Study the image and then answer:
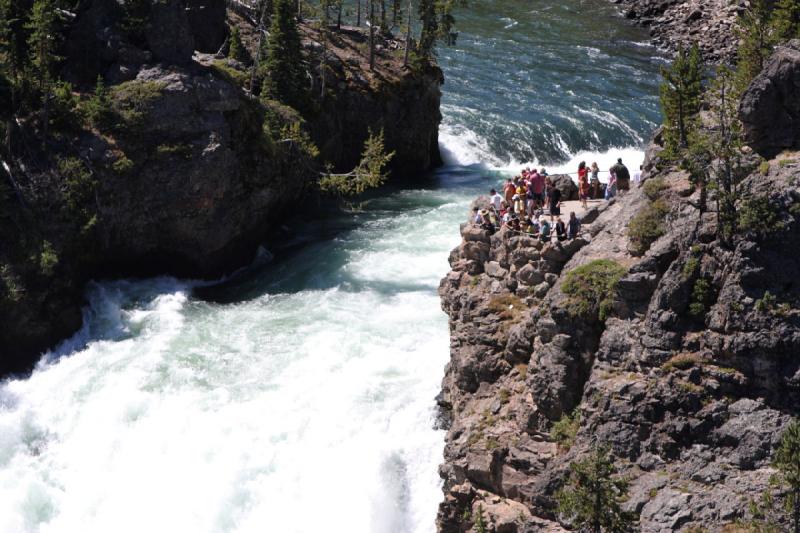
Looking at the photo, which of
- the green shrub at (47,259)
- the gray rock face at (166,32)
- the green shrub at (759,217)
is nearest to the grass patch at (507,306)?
the green shrub at (759,217)

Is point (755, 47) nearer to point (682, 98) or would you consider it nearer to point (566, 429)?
point (682, 98)

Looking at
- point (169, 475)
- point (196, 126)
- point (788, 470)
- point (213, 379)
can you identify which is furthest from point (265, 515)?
point (196, 126)

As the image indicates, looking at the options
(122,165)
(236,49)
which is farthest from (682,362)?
(236,49)

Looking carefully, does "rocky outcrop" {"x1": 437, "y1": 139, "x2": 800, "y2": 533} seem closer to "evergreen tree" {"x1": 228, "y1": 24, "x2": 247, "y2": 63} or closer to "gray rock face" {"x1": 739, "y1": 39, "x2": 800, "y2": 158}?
"gray rock face" {"x1": 739, "y1": 39, "x2": 800, "y2": 158}

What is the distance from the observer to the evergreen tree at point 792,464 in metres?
15.9

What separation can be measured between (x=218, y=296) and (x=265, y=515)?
1331 centimetres

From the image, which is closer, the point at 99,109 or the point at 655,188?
the point at 655,188

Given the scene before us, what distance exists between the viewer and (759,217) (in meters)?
18.5

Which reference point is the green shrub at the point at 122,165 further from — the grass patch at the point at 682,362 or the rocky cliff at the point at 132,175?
the grass patch at the point at 682,362

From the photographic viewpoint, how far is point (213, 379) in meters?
29.8

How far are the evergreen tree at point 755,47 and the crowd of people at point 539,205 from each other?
4420 millimetres

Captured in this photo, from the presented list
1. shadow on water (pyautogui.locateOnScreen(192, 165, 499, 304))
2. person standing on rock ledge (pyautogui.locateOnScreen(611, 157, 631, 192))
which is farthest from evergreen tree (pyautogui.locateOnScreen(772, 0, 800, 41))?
shadow on water (pyautogui.locateOnScreen(192, 165, 499, 304))

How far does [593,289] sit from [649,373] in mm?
2407

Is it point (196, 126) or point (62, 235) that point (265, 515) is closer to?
point (62, 235)
